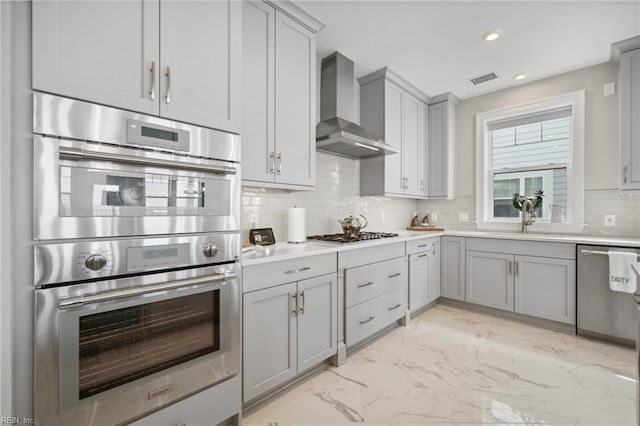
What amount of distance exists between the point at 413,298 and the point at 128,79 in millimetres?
3059

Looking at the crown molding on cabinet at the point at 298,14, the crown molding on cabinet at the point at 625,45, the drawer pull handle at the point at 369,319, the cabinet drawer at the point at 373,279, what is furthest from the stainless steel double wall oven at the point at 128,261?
the crown molding on cabinet at the point at 625,45

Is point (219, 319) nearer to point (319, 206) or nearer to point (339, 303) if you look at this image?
point (339, 303)

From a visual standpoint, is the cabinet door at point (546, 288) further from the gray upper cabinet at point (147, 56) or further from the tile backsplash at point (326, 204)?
the gray upper cabinet at point (147, 56)

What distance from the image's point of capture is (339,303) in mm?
2205

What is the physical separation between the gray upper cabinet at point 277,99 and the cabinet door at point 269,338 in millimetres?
810

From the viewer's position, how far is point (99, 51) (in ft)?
3.65

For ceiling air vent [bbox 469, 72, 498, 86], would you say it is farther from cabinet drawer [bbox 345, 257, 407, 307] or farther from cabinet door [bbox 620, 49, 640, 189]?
cabinet drawer [bbox 345, 257, 407, 307]

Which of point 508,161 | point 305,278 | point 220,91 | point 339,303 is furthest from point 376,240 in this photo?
point 508,161

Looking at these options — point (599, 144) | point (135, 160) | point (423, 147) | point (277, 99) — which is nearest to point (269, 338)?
point (135, 160)

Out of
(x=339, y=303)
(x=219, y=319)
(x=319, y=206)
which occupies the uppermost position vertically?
(x=319, y=206)

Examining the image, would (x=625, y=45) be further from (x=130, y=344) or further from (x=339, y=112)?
(x=130, y=344)

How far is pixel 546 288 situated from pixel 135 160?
3670 mm

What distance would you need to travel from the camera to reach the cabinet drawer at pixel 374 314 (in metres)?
2.32

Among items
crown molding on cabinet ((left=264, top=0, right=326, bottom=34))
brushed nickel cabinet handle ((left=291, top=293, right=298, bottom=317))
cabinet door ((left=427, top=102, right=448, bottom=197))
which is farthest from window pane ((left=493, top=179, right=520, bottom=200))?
brushed nickel cabinet handle ((left=291, top=293, right=298, bottom=317))
